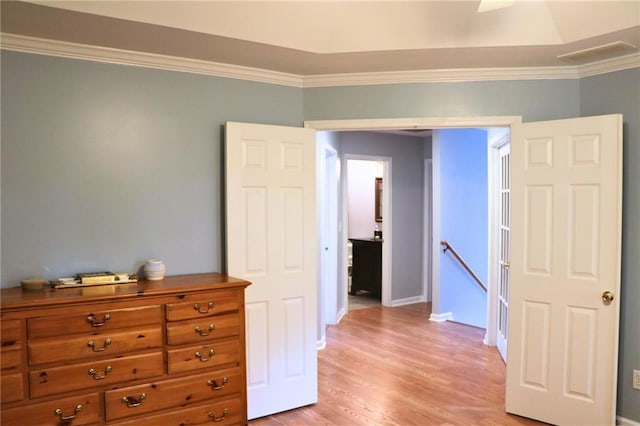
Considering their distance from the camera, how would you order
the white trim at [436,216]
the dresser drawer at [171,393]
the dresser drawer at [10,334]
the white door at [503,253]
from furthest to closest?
1. the white trim at [436,216]
2. the white door at [503,253]
3. the dresser drawer at [171,393]
4. the dresser drawer at [10,334]

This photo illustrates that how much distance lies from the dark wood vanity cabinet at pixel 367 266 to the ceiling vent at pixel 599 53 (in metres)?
3.89

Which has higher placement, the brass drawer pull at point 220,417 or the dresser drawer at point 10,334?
the dresser drawer at point 10,334

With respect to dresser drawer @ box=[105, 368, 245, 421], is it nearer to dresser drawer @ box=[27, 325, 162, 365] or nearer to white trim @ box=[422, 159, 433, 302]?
dresser drawer @ box=[27, 325, 162, 365]

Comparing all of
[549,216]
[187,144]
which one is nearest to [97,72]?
[187,144]

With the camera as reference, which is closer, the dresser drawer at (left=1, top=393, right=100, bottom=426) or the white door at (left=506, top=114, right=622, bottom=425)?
the dresser drawer at (left=1, top=393, right=100, bottom=426)

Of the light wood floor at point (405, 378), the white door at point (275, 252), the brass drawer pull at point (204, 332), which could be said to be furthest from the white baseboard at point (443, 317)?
the brass drawer pull at point (204, 332)

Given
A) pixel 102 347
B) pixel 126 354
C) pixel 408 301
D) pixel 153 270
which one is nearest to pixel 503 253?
pixel 408 301

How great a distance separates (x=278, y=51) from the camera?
109 inches

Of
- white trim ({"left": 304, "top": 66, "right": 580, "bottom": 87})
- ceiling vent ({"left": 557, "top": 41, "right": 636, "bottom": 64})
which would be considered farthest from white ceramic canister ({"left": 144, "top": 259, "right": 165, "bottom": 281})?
ceiling vent ({"left": 557, "top": 41, "right": 636, "bottom": 64})

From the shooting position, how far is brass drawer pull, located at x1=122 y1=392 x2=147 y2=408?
7.78 feet

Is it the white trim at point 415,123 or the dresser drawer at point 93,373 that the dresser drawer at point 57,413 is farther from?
the white trim at point 415,123

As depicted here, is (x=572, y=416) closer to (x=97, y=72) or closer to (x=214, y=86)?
(x=214, y=86)

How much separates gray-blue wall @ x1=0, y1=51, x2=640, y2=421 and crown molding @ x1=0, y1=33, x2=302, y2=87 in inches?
1.6

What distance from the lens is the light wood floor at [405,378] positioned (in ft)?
10.0
